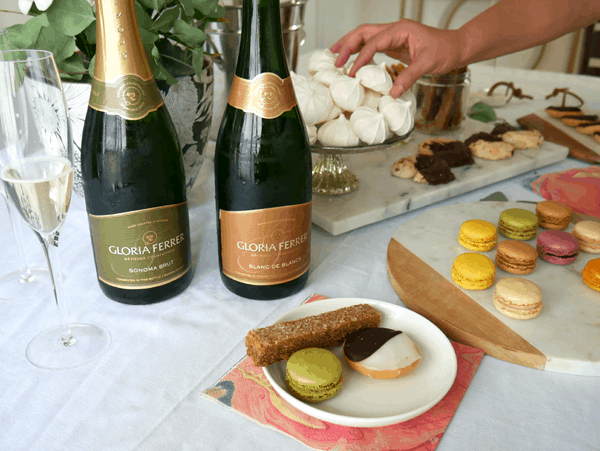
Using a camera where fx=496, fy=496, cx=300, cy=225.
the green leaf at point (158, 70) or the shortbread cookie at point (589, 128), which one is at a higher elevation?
the green leaf at point (158, 70)

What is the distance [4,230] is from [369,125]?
27.0 inches

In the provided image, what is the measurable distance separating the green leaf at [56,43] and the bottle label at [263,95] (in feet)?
0.83

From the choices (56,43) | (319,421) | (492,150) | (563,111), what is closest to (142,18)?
(56,43)

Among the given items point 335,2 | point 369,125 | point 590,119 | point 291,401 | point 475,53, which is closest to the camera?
point 291,401

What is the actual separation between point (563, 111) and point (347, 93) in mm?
824

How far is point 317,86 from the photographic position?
0.91 metres

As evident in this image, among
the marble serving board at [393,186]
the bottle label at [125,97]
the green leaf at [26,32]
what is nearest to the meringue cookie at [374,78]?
the marble serving board at [393,186]

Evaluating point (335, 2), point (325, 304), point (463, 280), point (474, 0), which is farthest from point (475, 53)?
point (335, 2)

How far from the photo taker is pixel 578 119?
135 cm

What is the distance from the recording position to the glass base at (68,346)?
2.00ft

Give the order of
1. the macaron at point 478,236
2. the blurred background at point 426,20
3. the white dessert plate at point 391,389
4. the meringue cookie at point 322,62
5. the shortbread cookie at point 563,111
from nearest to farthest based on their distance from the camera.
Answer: the white dessert plate at point 391,389 → the macaron at point 478,236 → the meringue cookie at point 322,62 → the shortbread cookie at point 563,111 → the blurred background at point 426,20

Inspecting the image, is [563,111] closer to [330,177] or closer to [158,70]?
[330,177]

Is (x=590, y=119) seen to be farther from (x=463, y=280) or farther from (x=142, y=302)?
(x=142, y=302)

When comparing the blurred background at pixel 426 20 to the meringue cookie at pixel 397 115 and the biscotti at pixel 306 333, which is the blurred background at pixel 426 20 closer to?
the meringue cookie at pixel 397 115
